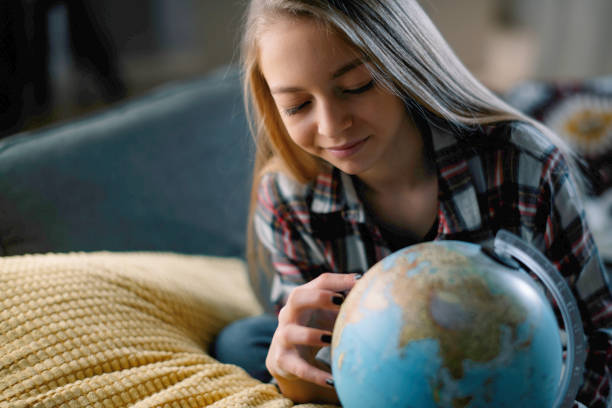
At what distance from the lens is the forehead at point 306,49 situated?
2.68ft

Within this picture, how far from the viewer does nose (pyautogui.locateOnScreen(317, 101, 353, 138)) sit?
836 millimetres

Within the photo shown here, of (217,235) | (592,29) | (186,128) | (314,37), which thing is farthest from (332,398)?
(592,29)

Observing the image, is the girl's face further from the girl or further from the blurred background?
the blurred background

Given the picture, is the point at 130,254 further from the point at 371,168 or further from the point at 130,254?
the point at 371,168

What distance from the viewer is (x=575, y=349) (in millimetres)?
651

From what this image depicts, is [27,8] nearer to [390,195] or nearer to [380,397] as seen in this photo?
[390,195]

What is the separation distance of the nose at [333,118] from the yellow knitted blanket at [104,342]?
453 millimetres

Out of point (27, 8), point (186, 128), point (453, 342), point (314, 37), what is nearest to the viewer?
point (453, 342)

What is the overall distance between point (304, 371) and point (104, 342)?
1.22 feet

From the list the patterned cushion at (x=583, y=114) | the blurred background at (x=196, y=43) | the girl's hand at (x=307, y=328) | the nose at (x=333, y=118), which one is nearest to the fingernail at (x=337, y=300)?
the girl's hand at (x=307, y=328)

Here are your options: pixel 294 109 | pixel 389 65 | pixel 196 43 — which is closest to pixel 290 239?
pixel 294 109

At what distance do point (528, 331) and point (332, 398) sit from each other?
41 cm

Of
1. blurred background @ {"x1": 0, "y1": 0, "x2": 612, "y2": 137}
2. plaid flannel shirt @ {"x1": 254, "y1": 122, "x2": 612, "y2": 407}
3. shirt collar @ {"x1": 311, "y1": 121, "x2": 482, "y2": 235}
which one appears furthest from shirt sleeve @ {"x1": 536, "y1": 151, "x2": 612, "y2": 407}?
blurred background @ {"x1": 0, "y1": 0, "x2": 612, "y2": 137}

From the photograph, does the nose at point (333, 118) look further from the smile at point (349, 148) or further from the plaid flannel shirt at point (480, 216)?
the plaid flannel shirt at point (480, 216)
